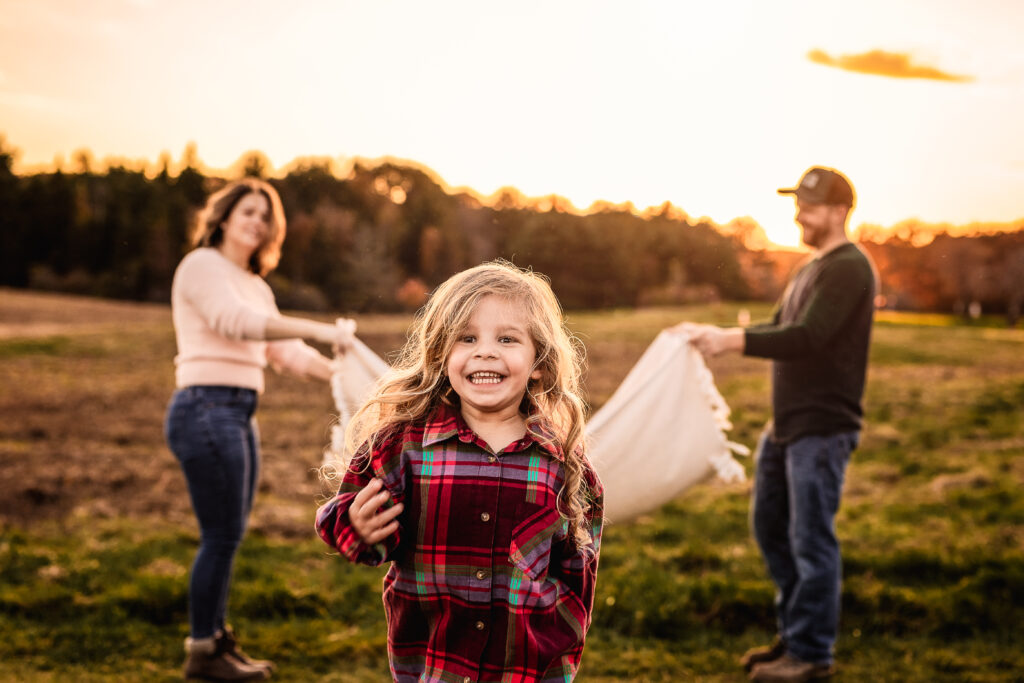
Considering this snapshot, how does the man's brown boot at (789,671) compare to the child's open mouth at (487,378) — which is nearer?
the child's open mouth at (487,378)

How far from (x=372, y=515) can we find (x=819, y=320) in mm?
2401

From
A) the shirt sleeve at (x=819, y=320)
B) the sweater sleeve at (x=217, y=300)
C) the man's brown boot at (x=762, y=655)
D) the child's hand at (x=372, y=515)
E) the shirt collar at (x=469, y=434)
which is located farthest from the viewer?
the man's brown boot at (x=762, y=655)

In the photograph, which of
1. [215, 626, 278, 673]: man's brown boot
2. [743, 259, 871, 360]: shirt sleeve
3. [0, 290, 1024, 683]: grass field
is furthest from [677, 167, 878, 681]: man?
[215, 626, 278, 673]: man's brown boot

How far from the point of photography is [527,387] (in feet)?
7.03

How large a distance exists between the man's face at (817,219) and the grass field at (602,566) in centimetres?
126

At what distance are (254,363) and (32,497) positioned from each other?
4240mm

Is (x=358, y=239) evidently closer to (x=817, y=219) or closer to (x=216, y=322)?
(x=216, y=322)

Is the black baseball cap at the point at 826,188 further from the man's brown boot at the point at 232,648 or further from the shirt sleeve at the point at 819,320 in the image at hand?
the man's brown boot at the point at 232,648

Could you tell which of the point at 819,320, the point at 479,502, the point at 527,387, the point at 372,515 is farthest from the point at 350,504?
the point at 819,320

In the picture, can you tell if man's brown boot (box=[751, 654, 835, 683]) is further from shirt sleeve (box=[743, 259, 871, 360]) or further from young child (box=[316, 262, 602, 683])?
young child (box=[316, 262, 602, 683])

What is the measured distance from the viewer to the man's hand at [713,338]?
3.60m

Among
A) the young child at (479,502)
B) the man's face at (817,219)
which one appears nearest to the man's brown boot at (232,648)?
the young child at (479,502)

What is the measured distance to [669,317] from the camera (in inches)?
1055

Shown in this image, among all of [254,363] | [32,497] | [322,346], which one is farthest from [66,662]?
[322,346]
